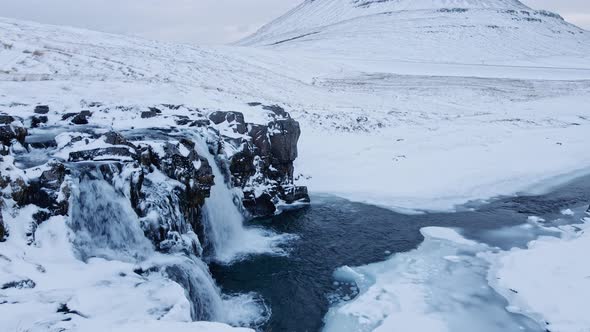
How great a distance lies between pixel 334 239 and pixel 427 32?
8997cm

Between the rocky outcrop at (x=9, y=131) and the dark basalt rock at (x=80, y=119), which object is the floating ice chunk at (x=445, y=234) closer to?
the dark basalt rock at (x=80, y=119)

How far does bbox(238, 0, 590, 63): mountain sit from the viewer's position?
270 ft

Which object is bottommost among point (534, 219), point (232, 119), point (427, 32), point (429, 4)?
point (534, 219)

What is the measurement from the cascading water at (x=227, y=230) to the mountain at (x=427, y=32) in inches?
2482

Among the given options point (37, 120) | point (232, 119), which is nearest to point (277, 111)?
point (232, 119)

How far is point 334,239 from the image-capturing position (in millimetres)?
15719

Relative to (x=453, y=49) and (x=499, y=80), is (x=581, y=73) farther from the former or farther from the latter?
(x=453, y=49)

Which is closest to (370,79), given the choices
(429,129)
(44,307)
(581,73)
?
(429,129)

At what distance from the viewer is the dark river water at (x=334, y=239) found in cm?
1173

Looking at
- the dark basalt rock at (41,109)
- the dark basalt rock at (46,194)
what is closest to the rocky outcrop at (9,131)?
the dark basalt rock at (46,194)

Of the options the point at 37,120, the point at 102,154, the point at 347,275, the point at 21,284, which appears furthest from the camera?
the point at 37,120

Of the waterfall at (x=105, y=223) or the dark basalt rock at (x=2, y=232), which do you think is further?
the waterfall at (x=105, y=223)

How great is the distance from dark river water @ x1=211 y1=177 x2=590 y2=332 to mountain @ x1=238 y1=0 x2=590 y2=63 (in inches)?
2342

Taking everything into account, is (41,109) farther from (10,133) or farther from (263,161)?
(263,161)
